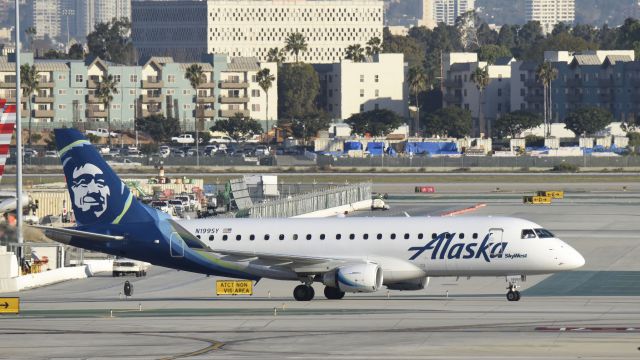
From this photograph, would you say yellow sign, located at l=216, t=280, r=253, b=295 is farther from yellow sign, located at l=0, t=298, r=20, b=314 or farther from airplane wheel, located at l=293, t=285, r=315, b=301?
yellow sign, located at l=0, t=298, r=20, b=314

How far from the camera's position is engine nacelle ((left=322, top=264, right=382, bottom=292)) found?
6106 centimetres

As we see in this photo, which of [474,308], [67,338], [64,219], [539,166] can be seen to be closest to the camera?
[67,338]

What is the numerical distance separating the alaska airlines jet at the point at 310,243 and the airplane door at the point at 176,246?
44mm

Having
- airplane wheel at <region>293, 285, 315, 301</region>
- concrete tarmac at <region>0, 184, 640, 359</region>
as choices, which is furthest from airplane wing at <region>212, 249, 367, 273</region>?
concrete tarmac at <region>0, 184, 640, 359</region>

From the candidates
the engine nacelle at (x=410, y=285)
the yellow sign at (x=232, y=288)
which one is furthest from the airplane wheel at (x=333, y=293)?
the yellow sign at (x=232, y=288)

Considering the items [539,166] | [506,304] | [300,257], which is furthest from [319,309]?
[539,166]

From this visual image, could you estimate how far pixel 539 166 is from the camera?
197 metres

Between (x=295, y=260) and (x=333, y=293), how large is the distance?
2.66 meters

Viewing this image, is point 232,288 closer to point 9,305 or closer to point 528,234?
point 9,305

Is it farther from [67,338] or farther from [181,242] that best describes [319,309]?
[67,338]

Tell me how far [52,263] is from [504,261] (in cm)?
3046

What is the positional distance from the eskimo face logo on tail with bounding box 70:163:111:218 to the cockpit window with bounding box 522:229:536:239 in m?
18.3

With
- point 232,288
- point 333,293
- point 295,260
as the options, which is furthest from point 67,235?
point 333,293

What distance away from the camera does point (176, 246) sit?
2525 inches
